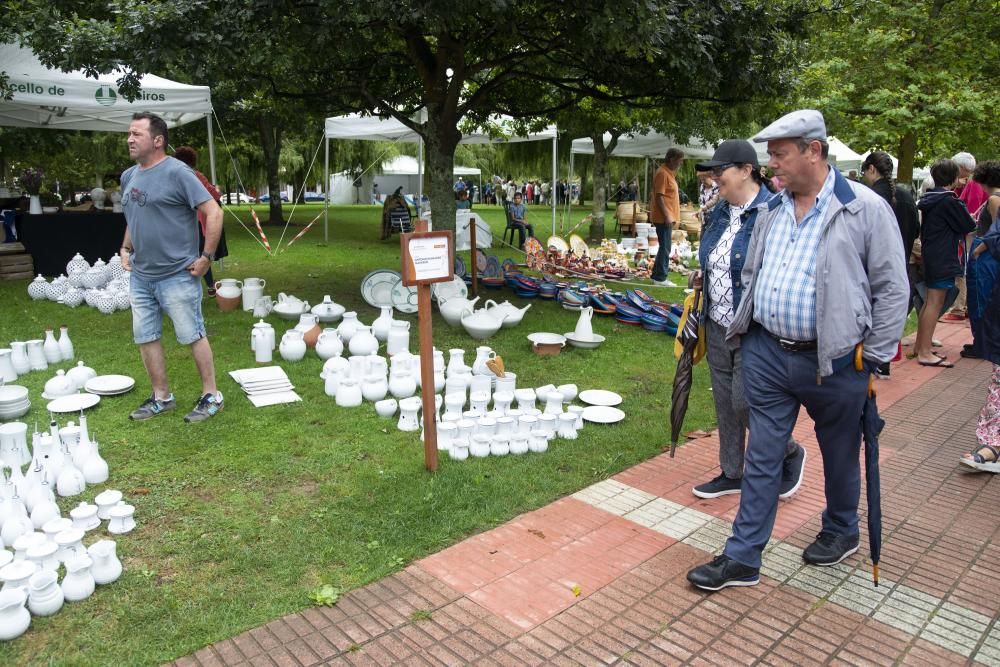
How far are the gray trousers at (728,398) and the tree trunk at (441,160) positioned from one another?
206 inches

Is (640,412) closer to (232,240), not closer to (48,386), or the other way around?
(48,386)

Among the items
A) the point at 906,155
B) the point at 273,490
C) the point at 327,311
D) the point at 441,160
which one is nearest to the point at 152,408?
the point at 273,490

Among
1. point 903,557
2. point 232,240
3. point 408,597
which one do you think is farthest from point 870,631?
point 232,240

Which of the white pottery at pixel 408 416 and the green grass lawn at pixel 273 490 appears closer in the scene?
the green grass lawn at pixel 273 490

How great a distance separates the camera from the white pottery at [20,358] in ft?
18.7

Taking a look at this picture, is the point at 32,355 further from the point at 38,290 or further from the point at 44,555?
the point at 44,555

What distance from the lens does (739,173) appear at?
3396mm

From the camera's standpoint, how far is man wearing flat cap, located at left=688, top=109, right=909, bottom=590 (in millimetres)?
2711

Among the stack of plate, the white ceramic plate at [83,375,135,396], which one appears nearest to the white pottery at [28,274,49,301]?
the white ceramic plate at [83,375,135,396]

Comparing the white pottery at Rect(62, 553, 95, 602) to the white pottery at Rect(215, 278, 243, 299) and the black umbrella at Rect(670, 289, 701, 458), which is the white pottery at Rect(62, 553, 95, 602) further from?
the white pottery at Rect(215, 278, 243, 299)

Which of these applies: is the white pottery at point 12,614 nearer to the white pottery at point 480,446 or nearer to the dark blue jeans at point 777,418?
the white pottery at point 480,446

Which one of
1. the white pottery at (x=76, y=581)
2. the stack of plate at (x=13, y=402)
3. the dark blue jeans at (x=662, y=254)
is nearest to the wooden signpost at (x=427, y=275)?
the white pottery at (x=76, y=581)

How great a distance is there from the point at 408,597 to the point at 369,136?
12605mm

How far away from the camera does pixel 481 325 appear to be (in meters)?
6.95
